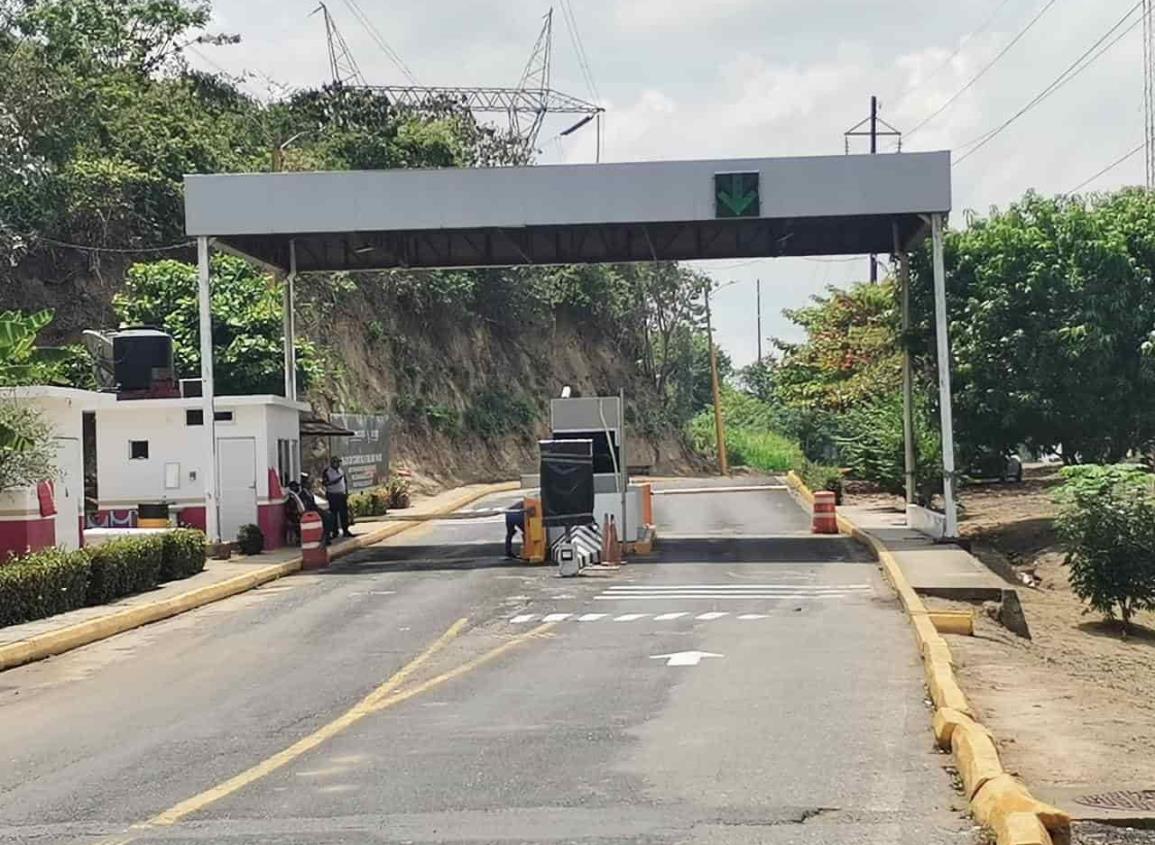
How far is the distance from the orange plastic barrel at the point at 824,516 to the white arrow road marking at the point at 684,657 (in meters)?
16.7

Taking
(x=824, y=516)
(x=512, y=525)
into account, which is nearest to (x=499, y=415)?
(x=824, y=516)

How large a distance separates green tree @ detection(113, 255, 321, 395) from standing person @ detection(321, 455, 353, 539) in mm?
6578

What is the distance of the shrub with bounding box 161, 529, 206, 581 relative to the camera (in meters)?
22.5

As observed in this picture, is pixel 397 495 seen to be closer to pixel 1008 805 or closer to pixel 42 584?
pixel 42 584

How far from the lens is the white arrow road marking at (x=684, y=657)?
13883 millimetres

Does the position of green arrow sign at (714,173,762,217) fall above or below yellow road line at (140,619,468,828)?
above

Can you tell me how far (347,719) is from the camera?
36.3 feet

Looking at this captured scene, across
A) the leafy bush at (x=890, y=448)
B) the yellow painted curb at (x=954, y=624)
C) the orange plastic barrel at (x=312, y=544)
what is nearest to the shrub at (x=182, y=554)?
the orange plastic barrel at (x=312, y=544)

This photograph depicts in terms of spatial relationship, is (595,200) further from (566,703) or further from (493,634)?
(566,703)

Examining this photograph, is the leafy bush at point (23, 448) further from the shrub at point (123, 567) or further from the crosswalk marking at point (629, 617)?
the crosswalk marking at point (629, 617)

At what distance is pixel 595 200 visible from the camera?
2658cm

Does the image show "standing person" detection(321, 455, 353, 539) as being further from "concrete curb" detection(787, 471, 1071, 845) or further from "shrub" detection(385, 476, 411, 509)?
"concrete curb" detection(787, 471, 1071, 845)

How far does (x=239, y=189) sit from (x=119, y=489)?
634 cm

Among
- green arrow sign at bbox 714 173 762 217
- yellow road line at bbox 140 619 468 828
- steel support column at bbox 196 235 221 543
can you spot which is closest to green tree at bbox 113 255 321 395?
steel support column at bbox 196 235 221 543
